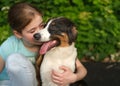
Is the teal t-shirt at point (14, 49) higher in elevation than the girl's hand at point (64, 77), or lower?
higher

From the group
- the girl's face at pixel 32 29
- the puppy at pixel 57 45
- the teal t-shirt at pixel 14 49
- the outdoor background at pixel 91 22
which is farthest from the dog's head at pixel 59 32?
the outdoor background at pixel 91 22

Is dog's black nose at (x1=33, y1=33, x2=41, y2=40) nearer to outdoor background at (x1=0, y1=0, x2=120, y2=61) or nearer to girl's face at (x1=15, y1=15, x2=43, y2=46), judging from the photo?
girl's face at (x1=15, y1=15, x2=43, y2=46)

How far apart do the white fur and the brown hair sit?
0.33 metres

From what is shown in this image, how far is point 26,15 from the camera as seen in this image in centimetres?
313

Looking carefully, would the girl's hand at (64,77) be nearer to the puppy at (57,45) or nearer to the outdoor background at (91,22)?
the puppy at (57,45)

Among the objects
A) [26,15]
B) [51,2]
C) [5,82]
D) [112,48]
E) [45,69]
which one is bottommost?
[112,48]

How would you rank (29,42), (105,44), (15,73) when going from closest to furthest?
1. (15,73)
2. (29,42)
3. (105,44)

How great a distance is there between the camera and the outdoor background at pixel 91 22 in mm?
4828

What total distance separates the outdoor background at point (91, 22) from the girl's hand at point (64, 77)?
1699mm

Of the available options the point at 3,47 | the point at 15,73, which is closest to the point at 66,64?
the point at 15,73

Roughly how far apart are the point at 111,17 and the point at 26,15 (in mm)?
2116

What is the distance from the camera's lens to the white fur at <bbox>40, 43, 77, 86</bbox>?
2951 mm

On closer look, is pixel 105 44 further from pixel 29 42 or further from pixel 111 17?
pixel 29 42

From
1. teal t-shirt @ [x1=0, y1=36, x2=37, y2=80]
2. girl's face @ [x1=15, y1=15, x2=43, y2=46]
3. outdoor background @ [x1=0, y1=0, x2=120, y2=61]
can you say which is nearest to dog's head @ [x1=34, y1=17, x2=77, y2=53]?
girl's face @ [x1=15, y1=15, x2=43, y2=46]
